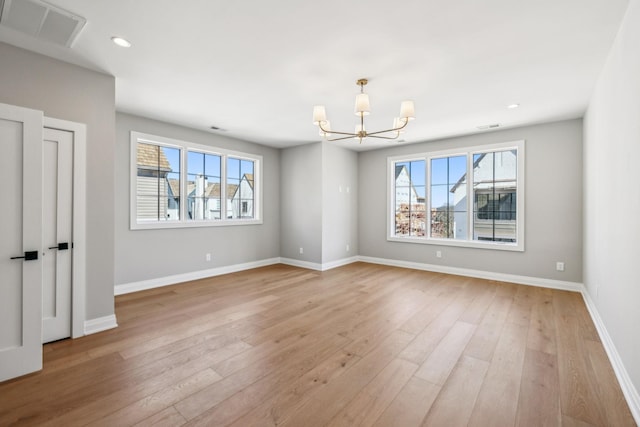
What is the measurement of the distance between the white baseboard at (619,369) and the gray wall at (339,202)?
4.09 metres

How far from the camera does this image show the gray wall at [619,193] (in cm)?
188

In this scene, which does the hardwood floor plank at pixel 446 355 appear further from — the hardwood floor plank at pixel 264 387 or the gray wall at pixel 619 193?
the gray wall at pixel 619 193

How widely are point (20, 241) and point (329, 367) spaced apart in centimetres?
262

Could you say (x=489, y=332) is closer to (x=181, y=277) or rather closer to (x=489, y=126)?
(x=489, y=126)

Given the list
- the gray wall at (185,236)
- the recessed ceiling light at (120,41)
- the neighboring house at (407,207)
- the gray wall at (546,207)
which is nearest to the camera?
the recessed ceiling light at (120,41)

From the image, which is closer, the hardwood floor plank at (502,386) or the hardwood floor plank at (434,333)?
the hardwood floor plank at (502,386)

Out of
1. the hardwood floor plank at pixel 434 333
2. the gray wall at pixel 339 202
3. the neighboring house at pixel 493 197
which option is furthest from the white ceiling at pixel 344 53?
the hardwood floor plank at pixel 434 333

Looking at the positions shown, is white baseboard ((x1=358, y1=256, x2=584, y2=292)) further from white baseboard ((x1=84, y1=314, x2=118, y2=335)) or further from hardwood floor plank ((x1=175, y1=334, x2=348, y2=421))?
white baseboard ((x1=84, y1=314, x2=118, y2=335))

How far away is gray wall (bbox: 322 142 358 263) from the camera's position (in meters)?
5.97

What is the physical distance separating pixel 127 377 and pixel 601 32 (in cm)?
458

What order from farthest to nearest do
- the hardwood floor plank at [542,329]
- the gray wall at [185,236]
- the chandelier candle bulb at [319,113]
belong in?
the gray wall at [185,236] → the chandelier candle bulb at [319,113] → the hardwood floor plank at [542,329]

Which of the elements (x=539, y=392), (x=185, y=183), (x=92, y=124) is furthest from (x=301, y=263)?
(x=539, y=392)

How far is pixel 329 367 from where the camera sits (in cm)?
231

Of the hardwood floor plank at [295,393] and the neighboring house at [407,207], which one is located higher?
the neighboring house at [407,207]
